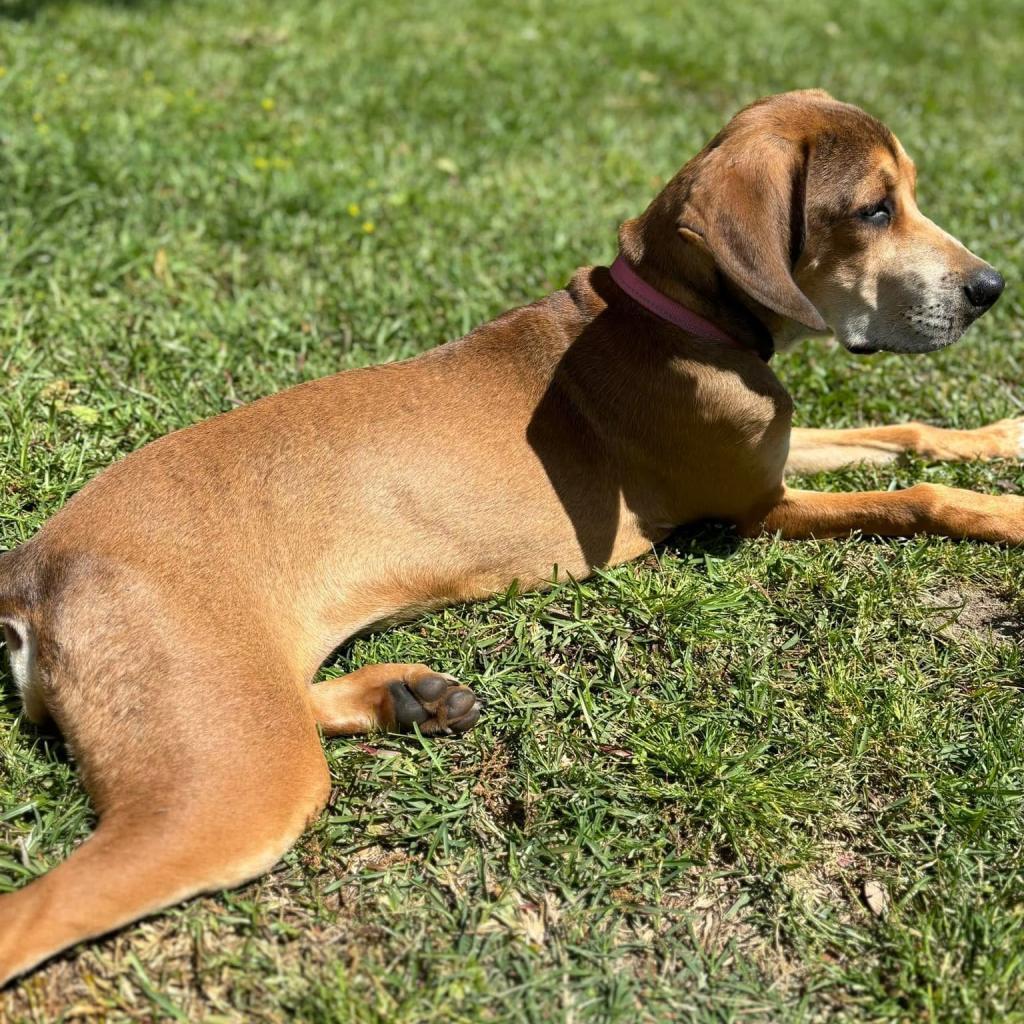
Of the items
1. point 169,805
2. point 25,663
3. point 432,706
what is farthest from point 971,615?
point 25,663

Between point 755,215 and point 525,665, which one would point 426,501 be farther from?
point 755,215

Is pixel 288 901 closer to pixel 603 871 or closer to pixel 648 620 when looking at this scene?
pixel 603 871

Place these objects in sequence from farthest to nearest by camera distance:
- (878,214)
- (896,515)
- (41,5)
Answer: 1. (41,5)
2. (896,515)
3. (878,214)

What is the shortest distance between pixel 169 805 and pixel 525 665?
4.55 ft

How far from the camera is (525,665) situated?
388 centimetres

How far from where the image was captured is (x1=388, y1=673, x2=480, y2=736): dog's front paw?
360 cm

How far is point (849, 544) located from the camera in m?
4.37

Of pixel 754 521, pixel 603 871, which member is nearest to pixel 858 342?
pixel 754 521

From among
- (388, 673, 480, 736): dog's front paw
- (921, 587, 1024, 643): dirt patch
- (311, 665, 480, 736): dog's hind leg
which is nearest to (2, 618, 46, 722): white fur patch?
(311, 665, 480, 736): dog's hind leg

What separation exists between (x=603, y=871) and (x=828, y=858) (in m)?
0.67

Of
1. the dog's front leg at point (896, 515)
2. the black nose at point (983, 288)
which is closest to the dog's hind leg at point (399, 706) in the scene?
the dog's front leg at point (896, 515)

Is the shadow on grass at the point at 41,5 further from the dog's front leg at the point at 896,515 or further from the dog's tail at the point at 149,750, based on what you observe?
the dog's front leg at the point at 896,515

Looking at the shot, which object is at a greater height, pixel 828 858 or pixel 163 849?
pixel 163 849

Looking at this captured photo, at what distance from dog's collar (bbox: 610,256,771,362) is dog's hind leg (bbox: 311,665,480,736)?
151cm
